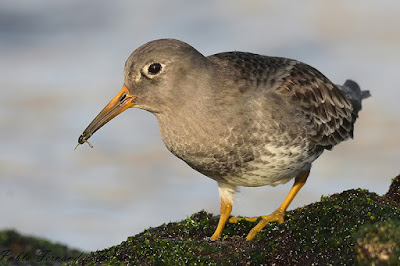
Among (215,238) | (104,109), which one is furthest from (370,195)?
(104,109)

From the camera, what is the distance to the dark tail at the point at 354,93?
13285mm

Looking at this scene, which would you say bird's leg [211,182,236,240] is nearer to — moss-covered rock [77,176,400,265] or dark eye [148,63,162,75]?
moss-covered rock [77,176,400,265]

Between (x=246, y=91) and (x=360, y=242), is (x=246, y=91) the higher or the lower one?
the higher one

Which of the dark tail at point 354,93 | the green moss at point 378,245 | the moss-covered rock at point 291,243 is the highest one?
the dark tail at point 354,93

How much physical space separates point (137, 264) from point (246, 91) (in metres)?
3.46

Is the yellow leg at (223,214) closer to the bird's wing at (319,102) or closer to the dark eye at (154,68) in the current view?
the bird's wing at (319,102)

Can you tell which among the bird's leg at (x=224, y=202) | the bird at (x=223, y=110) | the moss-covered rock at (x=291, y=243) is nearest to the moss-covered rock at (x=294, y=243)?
the moss-covered rock at (x=291, y=243)

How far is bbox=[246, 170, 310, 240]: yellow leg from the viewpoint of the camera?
11.1 meters

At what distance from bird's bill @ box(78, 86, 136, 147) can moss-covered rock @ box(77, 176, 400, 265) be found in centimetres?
209

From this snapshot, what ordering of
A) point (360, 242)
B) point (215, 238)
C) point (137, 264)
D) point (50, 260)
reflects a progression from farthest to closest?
1. point (50, 260)
2. point (215, 238)
3. point (137, 264)
4. point (360, 242)

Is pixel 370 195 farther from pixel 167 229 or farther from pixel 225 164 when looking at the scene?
pixel 167 229

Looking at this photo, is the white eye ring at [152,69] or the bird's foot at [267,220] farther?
the bird's foot at [267,220]

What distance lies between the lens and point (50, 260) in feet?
41.5

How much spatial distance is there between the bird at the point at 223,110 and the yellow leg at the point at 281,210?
16 cm
